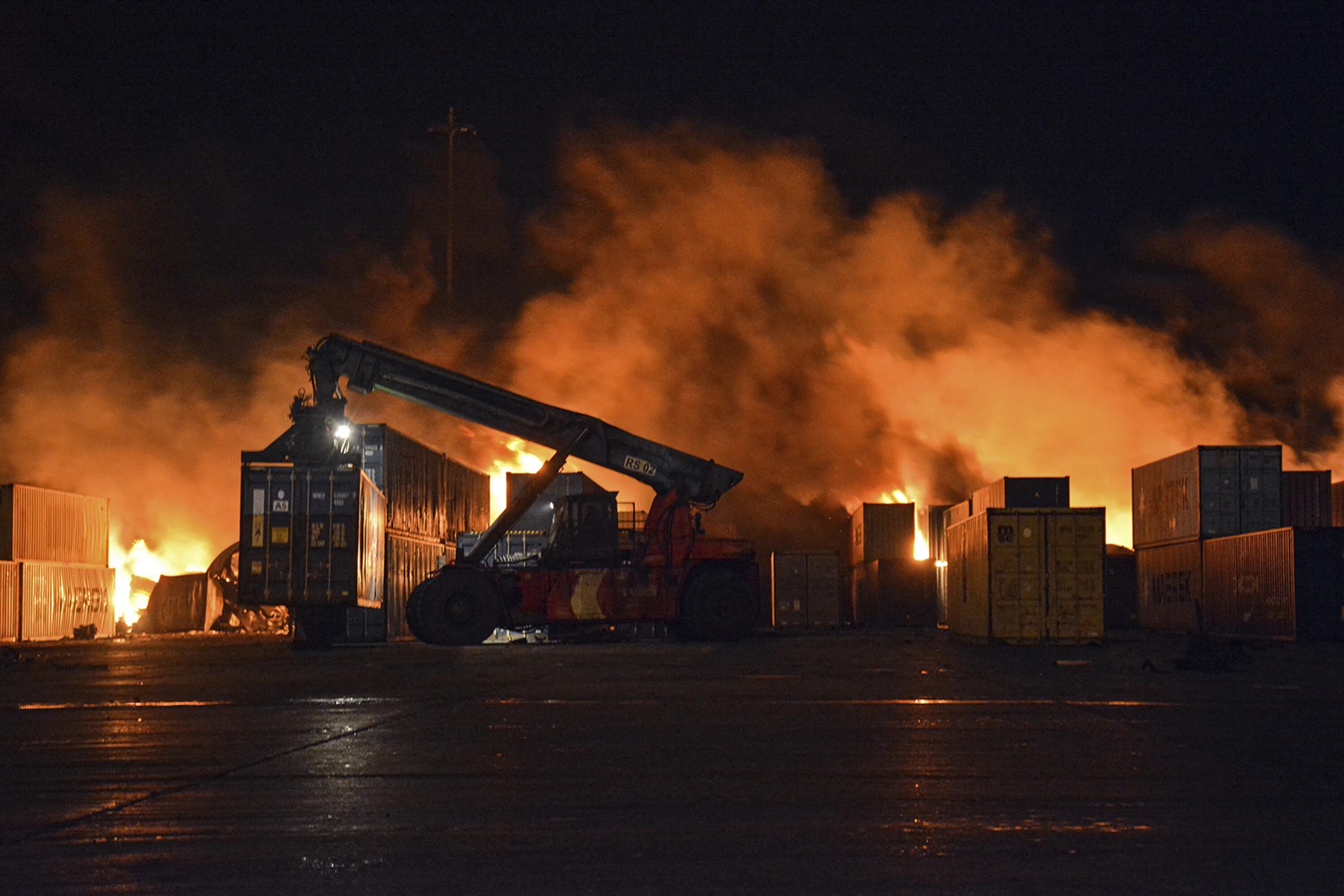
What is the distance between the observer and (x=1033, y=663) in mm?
20359

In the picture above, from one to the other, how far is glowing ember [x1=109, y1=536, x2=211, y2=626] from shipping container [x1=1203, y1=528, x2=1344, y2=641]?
36.9 metres

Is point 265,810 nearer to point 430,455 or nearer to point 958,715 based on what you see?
point 958,715

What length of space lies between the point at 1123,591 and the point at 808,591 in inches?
393

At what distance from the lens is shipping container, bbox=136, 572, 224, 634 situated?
1710 inches

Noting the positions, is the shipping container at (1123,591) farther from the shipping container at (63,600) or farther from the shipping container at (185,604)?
A: the shipping container at (63,600)

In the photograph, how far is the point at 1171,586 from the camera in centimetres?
3800

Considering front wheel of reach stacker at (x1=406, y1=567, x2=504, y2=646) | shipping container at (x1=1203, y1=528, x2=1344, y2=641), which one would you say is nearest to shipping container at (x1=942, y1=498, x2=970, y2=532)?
shipping container at (x1=1203, y1=528, x2=1344, y2=641)

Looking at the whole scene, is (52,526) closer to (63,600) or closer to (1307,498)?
(63,600)

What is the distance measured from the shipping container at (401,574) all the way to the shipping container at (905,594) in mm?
16696

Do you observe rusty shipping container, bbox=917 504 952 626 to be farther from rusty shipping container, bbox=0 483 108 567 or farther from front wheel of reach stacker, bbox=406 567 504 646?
rusty shipping container, bbox=0 483 108 567

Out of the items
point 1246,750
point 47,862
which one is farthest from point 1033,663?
point 47,862

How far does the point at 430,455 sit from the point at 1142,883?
32420 mm

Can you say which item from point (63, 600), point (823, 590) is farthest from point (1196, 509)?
point (63, 600)

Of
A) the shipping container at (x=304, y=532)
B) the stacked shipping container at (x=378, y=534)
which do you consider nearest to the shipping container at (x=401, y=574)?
the stacked shipping container at (x=378, y=534)
